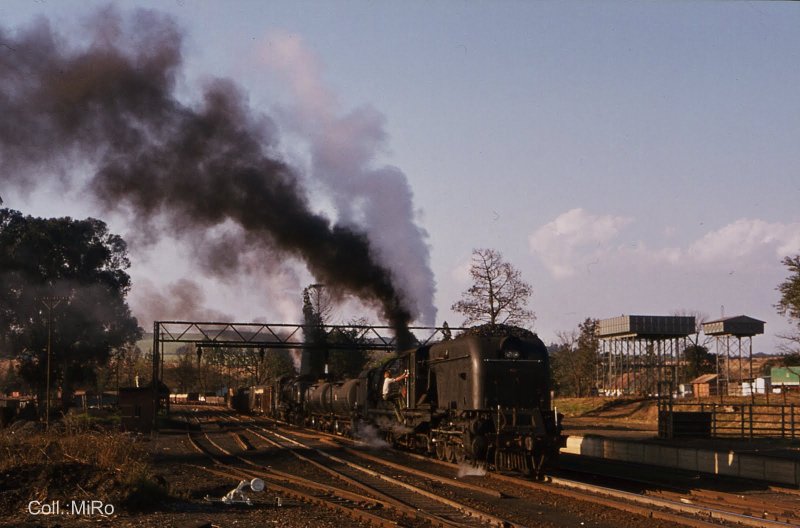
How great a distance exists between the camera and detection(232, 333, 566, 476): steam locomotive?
68.4ft

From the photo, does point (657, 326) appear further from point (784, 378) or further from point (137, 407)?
point (137, 407)

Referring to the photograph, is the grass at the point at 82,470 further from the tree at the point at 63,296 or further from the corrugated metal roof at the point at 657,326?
the corrugated metal roof at the point at 657,326

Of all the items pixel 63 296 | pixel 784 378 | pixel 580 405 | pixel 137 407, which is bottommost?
pixel 580 405

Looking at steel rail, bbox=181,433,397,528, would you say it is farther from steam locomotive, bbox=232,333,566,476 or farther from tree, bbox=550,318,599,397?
tree, bbox=550,318,599,397

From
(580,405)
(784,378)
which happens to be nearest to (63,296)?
(580,405)

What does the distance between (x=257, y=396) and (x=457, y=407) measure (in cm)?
5405

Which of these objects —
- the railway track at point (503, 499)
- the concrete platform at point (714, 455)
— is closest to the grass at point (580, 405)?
the concrete platform at point (714, 455)

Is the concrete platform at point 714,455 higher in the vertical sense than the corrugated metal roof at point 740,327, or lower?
lower

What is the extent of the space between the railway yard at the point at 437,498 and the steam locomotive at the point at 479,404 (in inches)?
25.8

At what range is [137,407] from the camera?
163 feet

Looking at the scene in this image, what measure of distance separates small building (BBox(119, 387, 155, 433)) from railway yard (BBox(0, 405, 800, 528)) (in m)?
22.8

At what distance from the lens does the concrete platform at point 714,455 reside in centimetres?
2081

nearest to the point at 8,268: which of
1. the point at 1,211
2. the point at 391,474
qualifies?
the point at 1,211

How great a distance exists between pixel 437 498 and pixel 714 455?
9.93 m
